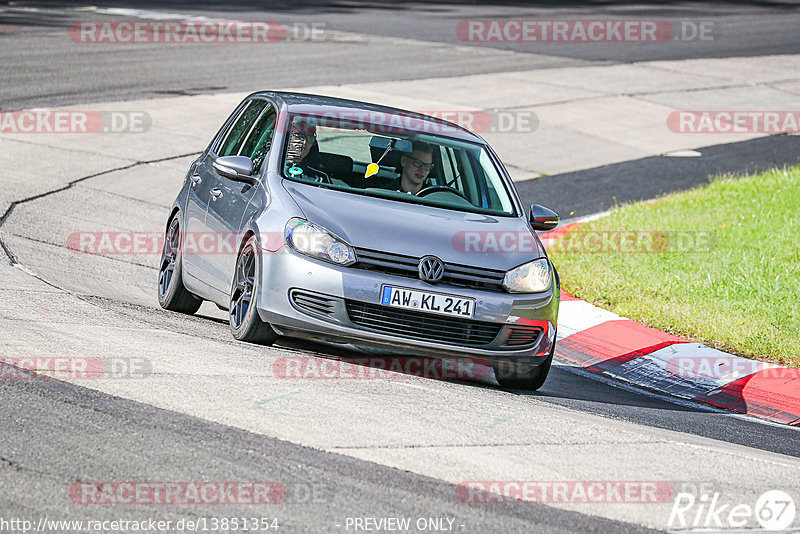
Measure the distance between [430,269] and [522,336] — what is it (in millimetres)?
794

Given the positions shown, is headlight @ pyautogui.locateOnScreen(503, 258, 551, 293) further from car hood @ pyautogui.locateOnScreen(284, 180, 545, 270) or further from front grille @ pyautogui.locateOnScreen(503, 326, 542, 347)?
front grille @ pyautogui.locateOnScreen(503, 326, 542, 347)

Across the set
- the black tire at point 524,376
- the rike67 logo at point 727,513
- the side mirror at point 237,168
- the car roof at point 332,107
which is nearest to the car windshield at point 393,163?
the car roof at point 332,107

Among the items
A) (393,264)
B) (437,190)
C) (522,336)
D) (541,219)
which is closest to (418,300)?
(393,264)

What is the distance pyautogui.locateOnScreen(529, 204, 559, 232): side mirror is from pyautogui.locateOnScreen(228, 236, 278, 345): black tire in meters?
1.99

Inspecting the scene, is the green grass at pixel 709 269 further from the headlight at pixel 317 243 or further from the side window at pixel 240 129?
the headlight at pixel 317 243

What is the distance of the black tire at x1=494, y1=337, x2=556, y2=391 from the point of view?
7.33m

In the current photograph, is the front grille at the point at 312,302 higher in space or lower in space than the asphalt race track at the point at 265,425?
higher

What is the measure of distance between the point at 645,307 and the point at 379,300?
3.78 m

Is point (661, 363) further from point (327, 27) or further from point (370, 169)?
point (327, 27)

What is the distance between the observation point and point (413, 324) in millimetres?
6727

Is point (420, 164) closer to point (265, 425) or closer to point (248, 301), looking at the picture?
point (248, 301)

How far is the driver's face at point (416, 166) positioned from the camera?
7.91 metres

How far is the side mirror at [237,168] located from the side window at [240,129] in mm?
762

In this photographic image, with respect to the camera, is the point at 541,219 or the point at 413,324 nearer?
the point at 413,324
